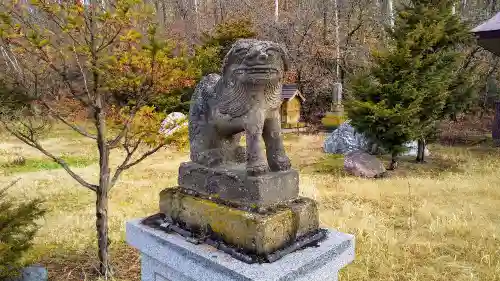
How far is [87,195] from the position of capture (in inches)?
284

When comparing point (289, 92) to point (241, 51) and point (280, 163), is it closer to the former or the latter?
point (280, 163)

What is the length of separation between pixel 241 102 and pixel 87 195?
19.2 feet

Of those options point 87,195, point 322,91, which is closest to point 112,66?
point 87,195

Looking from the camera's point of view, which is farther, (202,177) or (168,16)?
(168,16)

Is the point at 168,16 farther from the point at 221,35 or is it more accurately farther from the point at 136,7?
the point at 136,7

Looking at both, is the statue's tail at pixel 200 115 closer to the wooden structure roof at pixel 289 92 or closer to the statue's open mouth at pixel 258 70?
the statue's open mouth at pixel 258 70

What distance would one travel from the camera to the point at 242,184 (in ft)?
7.61

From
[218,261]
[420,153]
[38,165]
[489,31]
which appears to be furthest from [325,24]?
[218,261]

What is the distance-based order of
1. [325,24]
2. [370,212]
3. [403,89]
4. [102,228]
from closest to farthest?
1. [102,228]
2. [370,212]
3. [403,89]
4. [325,24]

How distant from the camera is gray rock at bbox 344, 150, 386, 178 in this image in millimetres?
8320

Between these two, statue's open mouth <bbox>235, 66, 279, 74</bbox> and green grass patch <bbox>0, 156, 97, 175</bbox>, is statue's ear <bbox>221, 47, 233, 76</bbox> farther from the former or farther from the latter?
green grass patch <bbox>0, 156, 97, 175</bbox>

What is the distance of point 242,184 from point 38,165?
9357mm

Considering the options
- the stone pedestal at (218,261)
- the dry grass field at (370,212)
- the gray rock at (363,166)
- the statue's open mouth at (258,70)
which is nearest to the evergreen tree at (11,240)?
the dry grass field at (370,212)

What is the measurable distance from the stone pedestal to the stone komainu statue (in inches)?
21.0
